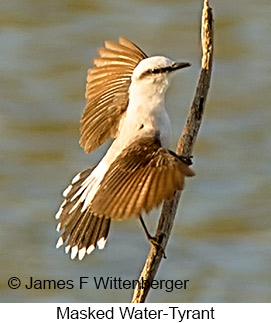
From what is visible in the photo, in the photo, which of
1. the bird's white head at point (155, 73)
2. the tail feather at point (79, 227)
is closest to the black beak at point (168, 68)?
the bird's white head at point (155, 73)

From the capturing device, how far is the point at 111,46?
7.47m

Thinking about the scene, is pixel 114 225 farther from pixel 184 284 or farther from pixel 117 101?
pixel 117 101

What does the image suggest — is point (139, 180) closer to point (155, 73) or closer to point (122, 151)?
point (122, 151)

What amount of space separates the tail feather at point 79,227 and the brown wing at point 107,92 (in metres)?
0.38

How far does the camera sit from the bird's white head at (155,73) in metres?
6.57

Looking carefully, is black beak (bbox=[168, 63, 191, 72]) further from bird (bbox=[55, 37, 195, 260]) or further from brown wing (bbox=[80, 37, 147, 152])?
A: brown wing (bbox=[80, 37, 147, 152])

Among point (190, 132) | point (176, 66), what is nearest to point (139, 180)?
point (190, 132)

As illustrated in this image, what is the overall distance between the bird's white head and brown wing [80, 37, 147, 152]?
34 centimetres

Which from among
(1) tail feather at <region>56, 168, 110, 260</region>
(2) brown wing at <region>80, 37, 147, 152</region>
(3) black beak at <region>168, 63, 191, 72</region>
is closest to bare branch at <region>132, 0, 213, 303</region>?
(3) black beak at <region>168, 63, 191, 72</region>

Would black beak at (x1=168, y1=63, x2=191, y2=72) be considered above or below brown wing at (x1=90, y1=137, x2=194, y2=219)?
above

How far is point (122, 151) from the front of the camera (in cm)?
643

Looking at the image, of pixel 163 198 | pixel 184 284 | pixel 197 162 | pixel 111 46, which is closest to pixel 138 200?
pixel 163 198

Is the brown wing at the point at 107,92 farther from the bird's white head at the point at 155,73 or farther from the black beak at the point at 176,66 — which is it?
the black beak at the point at 176,66

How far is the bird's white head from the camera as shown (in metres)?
6.57
